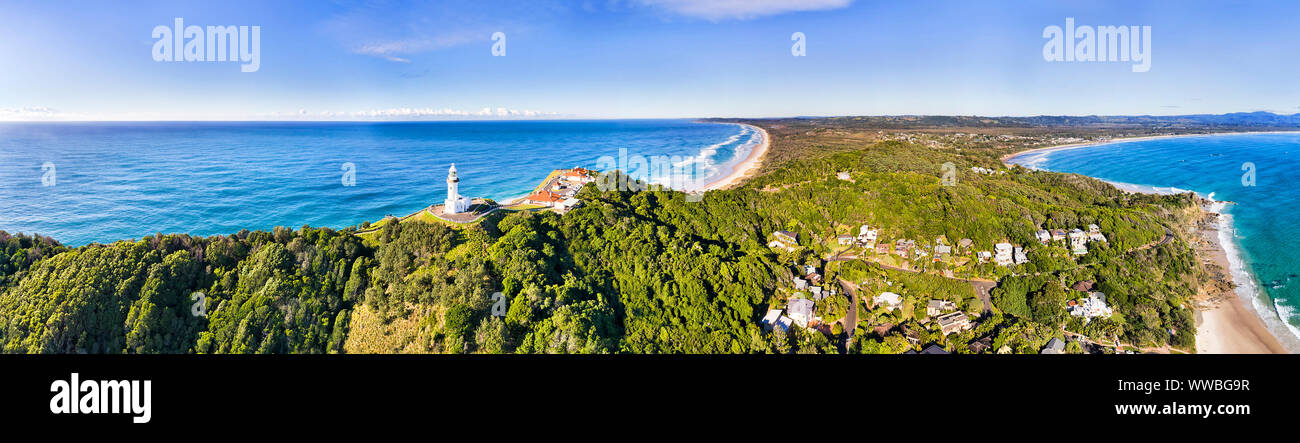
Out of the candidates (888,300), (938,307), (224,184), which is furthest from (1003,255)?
(224,184)

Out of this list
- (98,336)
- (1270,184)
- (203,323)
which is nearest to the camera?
(98,336)

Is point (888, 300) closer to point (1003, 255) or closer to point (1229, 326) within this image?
point (1003, 255)

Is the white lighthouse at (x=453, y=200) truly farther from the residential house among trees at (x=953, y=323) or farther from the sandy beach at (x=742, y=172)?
the sandy beach at (x=742, y=172)

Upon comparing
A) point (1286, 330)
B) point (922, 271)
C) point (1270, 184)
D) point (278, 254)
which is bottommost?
point (1286, 330)

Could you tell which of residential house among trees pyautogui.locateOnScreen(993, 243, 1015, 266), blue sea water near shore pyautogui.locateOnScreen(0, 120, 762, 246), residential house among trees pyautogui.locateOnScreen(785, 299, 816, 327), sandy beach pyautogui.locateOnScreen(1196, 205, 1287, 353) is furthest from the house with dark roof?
blue sea water near shore pyautogui.locateOnScreen(0, 120, 762, 246)

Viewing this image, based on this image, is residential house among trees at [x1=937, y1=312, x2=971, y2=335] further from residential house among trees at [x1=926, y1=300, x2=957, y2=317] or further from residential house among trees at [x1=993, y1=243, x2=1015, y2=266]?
residential house among trees at [x1=993, y1=243, x2=1015, y2=266]

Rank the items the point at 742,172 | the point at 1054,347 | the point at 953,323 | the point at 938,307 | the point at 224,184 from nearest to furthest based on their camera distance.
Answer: the point at 1054,347
the point at 953,323
the point at 938,307
the point at 224,184
the point at 742,172
